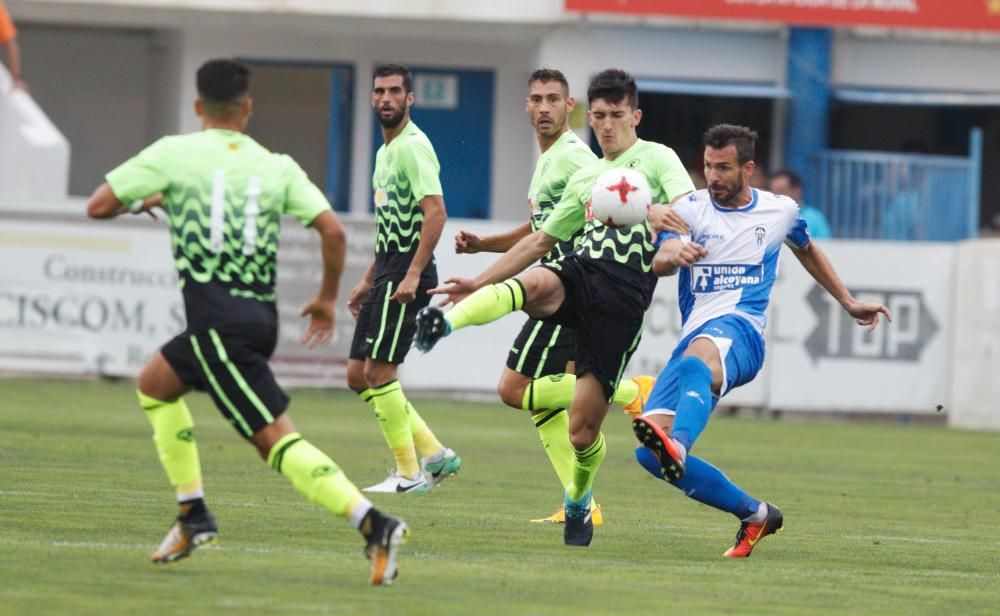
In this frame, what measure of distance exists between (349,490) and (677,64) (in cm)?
1807

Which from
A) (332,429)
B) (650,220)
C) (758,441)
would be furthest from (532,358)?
(758,441)

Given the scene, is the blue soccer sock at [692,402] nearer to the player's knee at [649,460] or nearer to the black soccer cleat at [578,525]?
the player's knee at [649,460]

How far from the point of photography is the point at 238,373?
7270mm

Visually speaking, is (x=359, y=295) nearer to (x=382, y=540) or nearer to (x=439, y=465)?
(x=439, y=465)

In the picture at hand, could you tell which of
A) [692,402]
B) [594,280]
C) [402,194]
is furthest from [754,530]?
→ [402,194]

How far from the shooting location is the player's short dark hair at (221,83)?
7.38m

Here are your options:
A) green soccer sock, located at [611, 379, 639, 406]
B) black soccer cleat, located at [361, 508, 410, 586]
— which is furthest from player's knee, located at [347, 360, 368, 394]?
black soccer cleat, located at [361, 508, 410, 586]

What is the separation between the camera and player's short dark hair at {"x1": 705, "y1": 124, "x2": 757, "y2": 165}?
28.9 ft

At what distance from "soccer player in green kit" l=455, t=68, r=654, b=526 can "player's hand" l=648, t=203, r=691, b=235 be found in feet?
5.23

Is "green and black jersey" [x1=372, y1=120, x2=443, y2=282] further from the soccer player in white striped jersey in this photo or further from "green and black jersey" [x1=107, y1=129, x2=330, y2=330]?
"green and black jersey" [x1=107, y1=129, x2=330, y2=330]

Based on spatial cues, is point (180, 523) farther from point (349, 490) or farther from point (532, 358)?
point (532, 358)

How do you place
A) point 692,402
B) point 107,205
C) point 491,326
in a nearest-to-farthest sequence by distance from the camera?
point 107,205
point 692,402
point 491,326

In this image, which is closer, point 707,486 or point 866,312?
point 707,486

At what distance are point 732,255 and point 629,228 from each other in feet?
1.62
